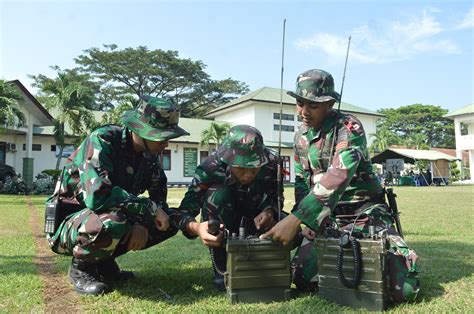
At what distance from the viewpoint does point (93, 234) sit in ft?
8.82

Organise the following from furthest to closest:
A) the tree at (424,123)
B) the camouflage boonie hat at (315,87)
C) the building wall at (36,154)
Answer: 1. the tree at (424,123)
2. the building wall at (36,154)
3. the camouflage boonie hat at (315,87)

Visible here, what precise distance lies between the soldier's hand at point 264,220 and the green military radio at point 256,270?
0.43 meters

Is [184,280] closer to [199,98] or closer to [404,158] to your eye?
[404,158]

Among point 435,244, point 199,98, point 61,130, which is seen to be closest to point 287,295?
point 435,244

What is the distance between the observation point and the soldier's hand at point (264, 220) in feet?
10.2

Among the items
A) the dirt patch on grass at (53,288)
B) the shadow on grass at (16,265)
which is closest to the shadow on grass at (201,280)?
the dirt patch on grass at (53,288)

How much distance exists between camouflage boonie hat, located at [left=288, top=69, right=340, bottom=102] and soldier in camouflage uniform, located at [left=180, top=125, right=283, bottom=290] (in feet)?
1.40

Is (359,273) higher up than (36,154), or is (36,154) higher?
(36,154)

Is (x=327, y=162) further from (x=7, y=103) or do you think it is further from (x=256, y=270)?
(x=7, y=103)

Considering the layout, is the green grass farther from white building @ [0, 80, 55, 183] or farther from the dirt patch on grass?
white building @ [0, 80, 55, 183]

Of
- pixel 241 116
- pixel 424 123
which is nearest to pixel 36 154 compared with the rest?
pixel 241 116

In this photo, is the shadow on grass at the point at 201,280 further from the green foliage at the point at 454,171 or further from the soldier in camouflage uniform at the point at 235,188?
the green foliage at the point at 454,171

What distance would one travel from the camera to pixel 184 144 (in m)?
31.1

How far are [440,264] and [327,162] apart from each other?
170 cm
